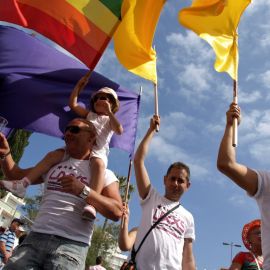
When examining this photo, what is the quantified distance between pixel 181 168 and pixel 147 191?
48 cm

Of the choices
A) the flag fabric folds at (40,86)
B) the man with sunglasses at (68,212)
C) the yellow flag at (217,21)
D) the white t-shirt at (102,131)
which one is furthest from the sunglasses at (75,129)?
the flag fabric folds at (40,86)

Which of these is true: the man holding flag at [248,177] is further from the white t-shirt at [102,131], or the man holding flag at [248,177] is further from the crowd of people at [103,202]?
the white t-shirt at [102,131]

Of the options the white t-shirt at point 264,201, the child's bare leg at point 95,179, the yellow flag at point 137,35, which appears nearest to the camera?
the white t-shirt at point 264,201

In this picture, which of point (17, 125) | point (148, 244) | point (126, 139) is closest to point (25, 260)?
point (148, 244)

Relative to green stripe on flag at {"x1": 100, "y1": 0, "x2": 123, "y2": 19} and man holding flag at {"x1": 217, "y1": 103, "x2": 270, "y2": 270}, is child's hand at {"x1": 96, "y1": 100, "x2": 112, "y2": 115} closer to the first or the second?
green stripe on flag at {"x1": 100, "y1": 0, "x2": 123, "y2": 19}

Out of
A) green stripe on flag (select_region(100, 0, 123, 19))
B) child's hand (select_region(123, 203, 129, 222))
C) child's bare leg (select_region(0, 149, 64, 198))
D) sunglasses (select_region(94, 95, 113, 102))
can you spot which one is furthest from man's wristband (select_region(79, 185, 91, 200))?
green stripe on flag (select_region(100, 0, 123, 19))

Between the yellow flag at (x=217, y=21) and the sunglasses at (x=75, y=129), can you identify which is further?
the yellow flag at (x=217, y=21)

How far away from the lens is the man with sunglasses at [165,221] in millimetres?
3797

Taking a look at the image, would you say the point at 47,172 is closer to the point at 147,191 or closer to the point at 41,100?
the point at 147,191

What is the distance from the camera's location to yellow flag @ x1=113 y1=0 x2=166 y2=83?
488 cm

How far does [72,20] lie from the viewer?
4.87 meters

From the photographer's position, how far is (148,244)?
3.84 meters

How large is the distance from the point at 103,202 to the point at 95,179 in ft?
0.82

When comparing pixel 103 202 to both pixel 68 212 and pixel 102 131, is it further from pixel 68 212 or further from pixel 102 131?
pixel 102 131
